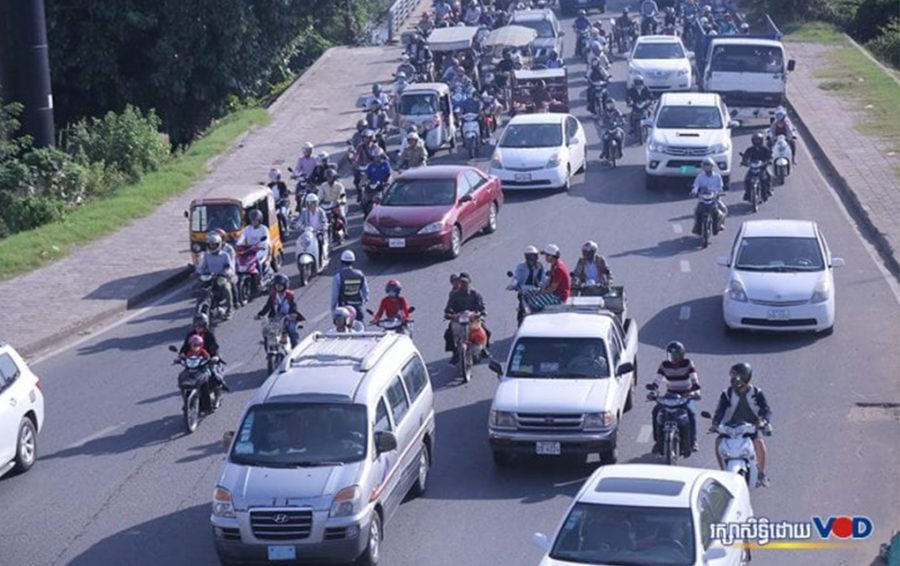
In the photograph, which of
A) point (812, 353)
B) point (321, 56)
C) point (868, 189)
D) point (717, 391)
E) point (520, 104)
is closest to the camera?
point (717, 391)

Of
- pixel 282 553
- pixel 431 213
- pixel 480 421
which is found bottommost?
pixel 431 213

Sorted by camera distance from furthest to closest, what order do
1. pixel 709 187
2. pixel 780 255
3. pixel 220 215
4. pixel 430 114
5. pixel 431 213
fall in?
pixel 430 114 < pixel 709 187 < pixel 431 213 < pixel 220 215 < pixel 780 255

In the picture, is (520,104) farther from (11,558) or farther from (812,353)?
(11,558)

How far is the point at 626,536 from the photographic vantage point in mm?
14172

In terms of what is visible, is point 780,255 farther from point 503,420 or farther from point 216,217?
point 216,217

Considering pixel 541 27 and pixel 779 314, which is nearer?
pixel 779 314

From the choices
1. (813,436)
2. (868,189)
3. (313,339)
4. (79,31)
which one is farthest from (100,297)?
(79,31)

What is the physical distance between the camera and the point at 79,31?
4925 centimetres

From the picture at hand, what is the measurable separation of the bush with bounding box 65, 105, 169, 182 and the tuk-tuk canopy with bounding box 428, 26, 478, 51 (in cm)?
1479

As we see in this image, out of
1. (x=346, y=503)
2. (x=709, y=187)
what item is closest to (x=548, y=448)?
(x=346, y=503)

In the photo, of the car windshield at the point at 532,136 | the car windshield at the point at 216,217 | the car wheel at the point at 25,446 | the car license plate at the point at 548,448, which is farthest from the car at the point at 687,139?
the car wheel at the point at 25,446

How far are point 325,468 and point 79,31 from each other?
116 feet

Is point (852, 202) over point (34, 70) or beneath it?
beneath

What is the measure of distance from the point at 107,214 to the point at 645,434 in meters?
18.8
